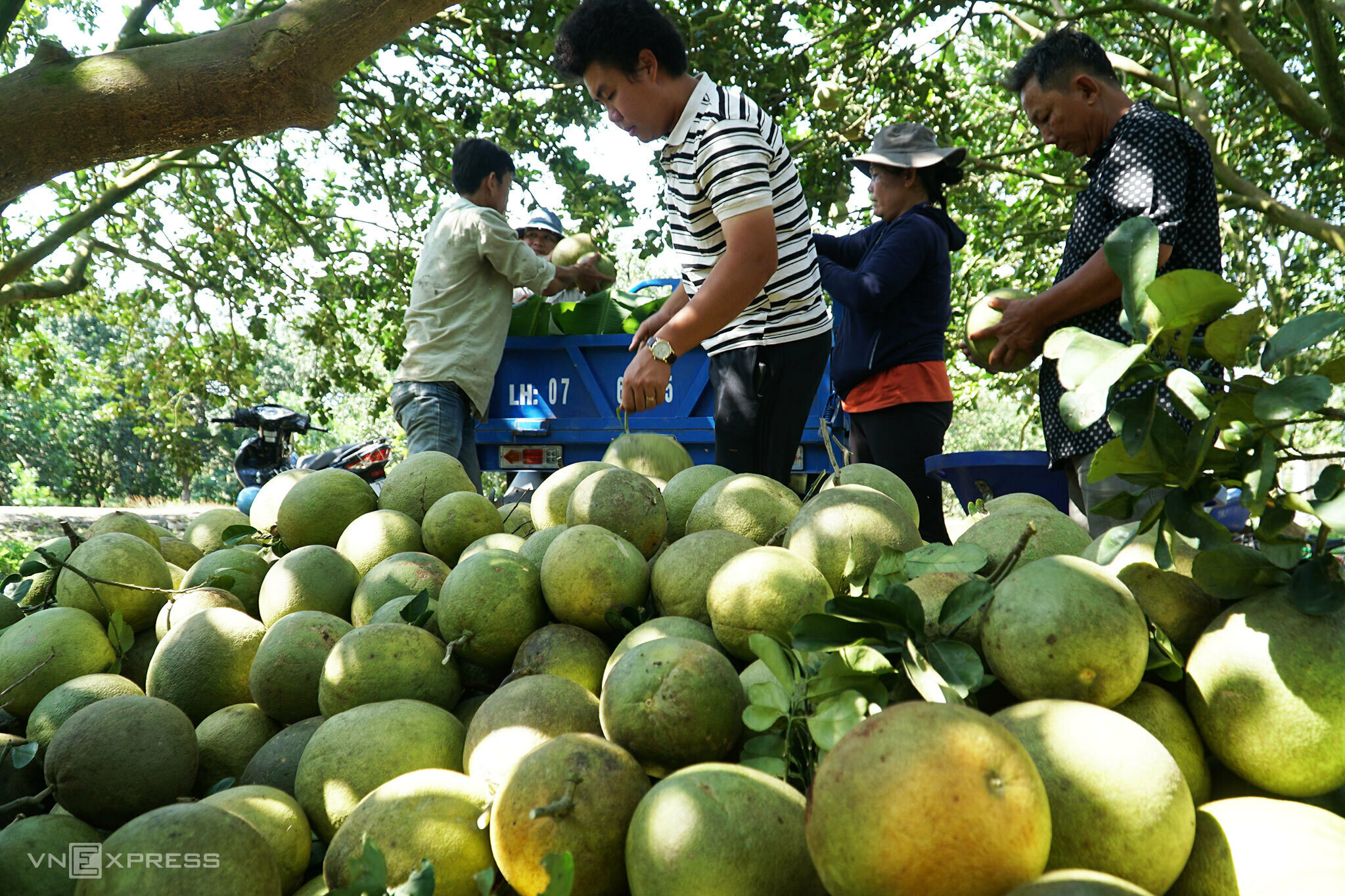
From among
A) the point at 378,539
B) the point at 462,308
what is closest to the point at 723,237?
the point at 378,539

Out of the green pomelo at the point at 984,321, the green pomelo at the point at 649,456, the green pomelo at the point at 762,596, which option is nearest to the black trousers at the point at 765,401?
the green pomelo at the point at 649,456

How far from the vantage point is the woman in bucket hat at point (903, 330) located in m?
3.26

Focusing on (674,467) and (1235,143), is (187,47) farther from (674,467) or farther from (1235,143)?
(1235,143)

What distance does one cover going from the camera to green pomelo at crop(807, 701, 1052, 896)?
0.82m

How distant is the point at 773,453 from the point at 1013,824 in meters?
2.11

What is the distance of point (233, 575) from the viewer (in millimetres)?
2111

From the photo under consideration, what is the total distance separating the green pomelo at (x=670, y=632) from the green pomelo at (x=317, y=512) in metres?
1.15

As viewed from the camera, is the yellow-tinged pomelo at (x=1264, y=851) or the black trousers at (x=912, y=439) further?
the black trousers at (x=912, y=439)

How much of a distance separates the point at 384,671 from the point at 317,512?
0.94 m

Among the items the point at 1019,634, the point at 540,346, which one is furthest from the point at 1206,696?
the point at 540,346

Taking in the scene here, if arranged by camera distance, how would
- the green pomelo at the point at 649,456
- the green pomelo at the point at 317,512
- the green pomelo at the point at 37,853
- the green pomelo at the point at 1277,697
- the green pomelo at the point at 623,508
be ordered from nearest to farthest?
the green pomelo at the point at 1277,697 → the green pomelo at the point at 37,853 → the green pomelo at the point at 623,508 → the green pomelo at the point at 317,512 → the green pomelo at the point at 649,456

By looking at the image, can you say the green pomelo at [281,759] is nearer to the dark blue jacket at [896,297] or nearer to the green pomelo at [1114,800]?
the green pomelo at [1114,800]

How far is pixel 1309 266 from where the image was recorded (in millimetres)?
9383

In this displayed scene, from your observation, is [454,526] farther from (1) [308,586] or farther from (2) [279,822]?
(2) [279,822]
